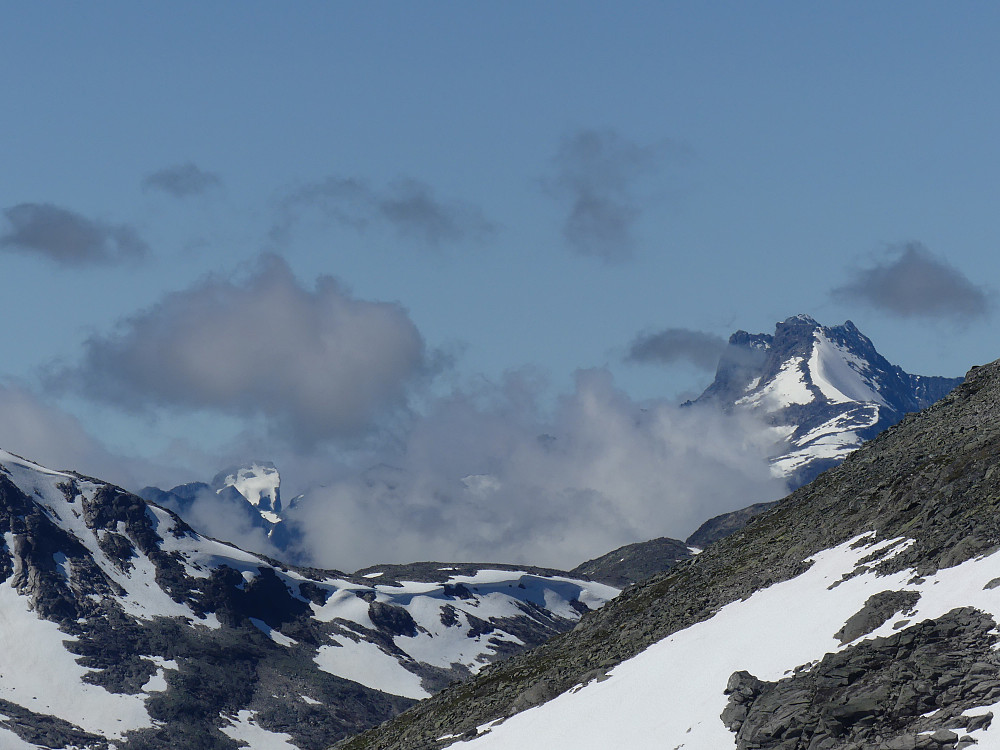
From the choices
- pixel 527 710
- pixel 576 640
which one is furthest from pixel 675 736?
pixel 576 640

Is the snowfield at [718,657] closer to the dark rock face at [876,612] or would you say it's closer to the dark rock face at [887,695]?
the dark rock face at [876,612]

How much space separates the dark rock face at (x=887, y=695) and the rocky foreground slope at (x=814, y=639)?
0.09 meters

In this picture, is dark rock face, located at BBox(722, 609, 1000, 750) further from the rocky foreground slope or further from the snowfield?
the snowfield

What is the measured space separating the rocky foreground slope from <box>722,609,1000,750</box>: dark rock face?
→ 3.5 inches

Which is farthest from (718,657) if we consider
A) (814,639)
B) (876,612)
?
(876,612)

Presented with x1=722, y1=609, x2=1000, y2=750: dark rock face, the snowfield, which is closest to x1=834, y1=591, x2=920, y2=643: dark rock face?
the snowfield

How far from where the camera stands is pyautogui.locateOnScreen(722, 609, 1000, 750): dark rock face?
A: 167ft

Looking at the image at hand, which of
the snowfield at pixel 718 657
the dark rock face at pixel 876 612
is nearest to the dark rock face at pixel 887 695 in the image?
the snowfield at pixel 718 657

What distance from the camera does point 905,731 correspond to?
50.9 metres

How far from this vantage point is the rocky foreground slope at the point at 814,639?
5441 centimetres

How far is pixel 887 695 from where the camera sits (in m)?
54.0

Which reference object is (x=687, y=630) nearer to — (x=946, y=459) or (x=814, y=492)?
(x=946, y=459)

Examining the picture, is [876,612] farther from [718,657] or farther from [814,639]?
[718,657]

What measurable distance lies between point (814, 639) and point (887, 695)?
13.7 m
